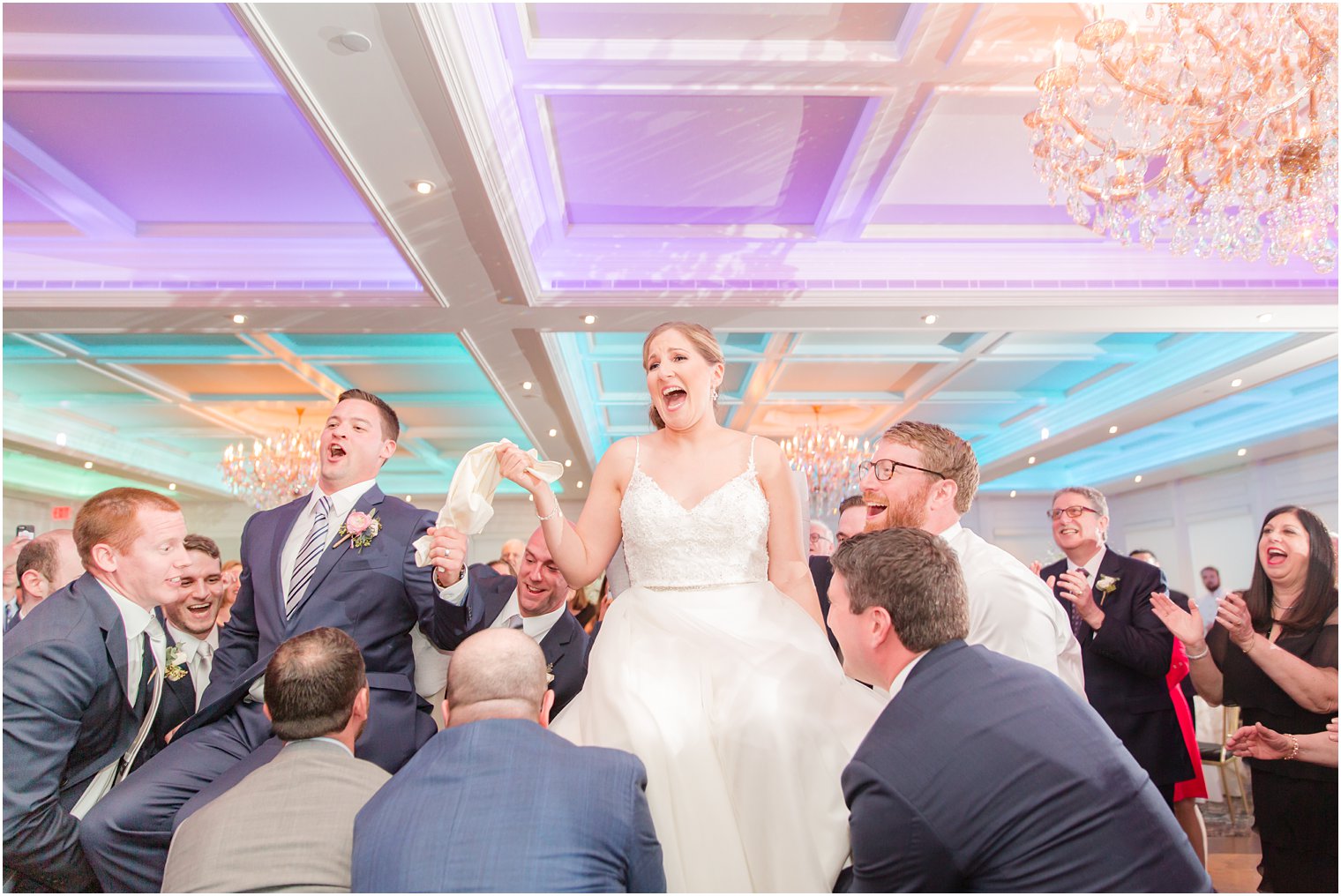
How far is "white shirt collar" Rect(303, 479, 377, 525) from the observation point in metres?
2.80

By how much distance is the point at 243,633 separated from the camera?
2795mm

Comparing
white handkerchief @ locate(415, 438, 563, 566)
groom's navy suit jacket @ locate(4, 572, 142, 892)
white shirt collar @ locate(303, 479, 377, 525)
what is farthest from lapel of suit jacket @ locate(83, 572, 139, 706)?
white handkerchief @ locate(415, 438, 563, 566)

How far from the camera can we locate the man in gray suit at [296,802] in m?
1.76

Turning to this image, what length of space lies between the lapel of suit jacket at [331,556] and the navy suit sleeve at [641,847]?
1.33 m

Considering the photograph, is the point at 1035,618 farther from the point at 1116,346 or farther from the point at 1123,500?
the point at 1123,500

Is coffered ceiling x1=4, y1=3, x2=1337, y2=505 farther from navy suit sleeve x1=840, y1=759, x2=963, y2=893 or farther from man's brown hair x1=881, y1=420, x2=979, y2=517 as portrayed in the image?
navy suit sleeve x1=840, y1=759, x2=963, y2=893

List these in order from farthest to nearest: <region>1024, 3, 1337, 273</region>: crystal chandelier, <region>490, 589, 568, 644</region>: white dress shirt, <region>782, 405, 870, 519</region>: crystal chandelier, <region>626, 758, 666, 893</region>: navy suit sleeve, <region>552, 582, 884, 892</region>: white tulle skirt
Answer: <region>782, 405, 870, 519</region>: crystal chandelier → <region>490, 589, 568, 644</region>: white dress shirt → <region>1024, 3, 1337, 273</region>: crystal chandelier → <region>552, 582, 884, 892</region>: white tulle skirt → <region>626, 758, 666, 893</region>: navy suit sleeve

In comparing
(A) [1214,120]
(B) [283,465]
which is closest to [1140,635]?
(A) [1214,120]

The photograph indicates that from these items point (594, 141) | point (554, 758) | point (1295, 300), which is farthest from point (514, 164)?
point (1295, 300)

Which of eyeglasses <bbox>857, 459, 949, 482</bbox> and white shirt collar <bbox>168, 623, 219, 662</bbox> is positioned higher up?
eyeglasses <bbox>857, 459, 949, 482</bbox>

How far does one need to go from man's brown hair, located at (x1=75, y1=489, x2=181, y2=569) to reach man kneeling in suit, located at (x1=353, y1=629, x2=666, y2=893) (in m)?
1.37

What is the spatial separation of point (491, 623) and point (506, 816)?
7.55ft

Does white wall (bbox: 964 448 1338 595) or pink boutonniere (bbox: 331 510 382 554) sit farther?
white wall (bbox: 964 448 1338 595)

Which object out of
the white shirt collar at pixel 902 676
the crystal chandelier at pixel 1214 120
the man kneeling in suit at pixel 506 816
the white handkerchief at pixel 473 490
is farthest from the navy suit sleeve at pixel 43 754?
the crystal chandelier at pixel 1214 120
